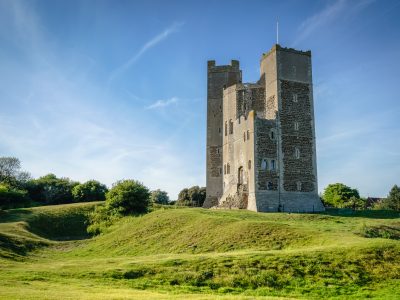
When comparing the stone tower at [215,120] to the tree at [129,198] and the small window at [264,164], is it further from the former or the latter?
the small window at [264,164]

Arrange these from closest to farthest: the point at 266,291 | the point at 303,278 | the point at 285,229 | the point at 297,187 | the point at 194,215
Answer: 1. the point at 266,291
2. the point at 303,278
3. the point at 285,229
4. the point at 194,215
5. the point at 297,187

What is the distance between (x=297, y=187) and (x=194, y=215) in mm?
13614

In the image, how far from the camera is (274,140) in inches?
1839

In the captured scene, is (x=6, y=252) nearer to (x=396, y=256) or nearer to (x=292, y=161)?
(x=396, y=256)

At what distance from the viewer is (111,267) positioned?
77.2 ft

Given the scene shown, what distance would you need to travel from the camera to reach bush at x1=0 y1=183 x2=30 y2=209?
6072 centimetres

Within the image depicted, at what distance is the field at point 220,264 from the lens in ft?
63.4

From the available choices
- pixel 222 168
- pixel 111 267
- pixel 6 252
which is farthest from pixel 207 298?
pixel 222 168

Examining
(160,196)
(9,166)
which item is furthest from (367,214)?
(9,166)

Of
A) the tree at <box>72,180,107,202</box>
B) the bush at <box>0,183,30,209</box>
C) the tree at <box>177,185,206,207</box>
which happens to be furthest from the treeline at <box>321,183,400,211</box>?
the bush at <box>0,183,30,209</box>

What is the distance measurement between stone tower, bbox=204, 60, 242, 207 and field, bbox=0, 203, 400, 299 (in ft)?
64.4

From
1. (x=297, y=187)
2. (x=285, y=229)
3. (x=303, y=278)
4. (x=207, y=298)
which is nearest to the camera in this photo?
(x=207, y=298)

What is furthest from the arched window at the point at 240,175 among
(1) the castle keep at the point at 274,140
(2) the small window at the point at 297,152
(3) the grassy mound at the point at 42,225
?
(3) the grassy mound at the point at 42,225

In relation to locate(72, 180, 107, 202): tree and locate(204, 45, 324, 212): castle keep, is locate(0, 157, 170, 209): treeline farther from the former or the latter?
locate(204, 45, 324, 212): castle keep
